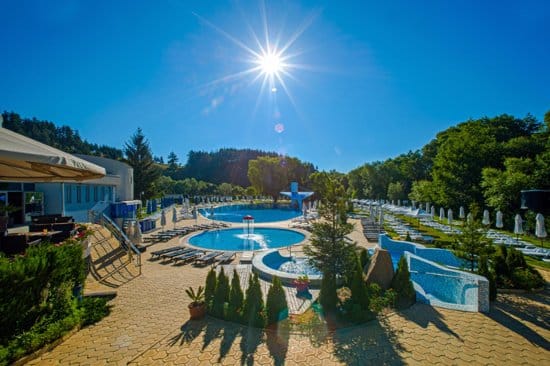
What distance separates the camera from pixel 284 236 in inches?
727

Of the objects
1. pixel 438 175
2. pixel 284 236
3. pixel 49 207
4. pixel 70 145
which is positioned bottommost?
pixel 284 236

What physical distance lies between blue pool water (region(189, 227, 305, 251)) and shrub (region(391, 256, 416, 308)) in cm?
900

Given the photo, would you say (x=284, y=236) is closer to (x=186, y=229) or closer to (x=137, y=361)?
(x=186, y=229)

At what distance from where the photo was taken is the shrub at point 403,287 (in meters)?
6.42

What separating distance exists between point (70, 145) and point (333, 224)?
86.1 meters

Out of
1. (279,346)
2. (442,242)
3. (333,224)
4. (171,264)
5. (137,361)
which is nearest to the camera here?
(137,361)

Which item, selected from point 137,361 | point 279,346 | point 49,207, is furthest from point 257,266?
point 49,207

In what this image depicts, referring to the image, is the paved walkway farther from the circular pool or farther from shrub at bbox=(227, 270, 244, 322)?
the circular pool

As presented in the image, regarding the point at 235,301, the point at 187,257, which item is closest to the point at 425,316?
the point at 235,301

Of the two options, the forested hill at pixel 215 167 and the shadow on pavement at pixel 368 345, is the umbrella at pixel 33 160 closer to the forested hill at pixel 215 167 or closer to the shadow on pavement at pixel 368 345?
the shadow on pavement at pixel 368 345

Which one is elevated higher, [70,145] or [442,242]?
[70,145]

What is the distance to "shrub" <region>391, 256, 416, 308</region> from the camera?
642cm

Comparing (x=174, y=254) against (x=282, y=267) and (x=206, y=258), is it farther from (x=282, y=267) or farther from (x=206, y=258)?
(x=282, y=267)

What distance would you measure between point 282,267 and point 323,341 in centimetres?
623
